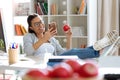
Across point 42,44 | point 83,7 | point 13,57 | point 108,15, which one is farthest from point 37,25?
point 108,15

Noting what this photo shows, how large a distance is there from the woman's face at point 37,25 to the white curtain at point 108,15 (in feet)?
3.74

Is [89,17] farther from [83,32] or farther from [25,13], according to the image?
[25,13]

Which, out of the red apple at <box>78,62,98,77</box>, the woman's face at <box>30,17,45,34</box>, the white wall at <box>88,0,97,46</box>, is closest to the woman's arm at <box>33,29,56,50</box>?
the woman's face at <box>30,17,45,34</box>

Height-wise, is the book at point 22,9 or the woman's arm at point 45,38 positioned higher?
the book at point 22,9

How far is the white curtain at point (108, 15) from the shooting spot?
359 cm

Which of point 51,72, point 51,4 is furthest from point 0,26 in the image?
point 51,72

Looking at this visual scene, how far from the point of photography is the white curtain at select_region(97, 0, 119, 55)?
11.8 ft

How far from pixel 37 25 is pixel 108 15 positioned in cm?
124

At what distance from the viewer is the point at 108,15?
11.9 ft

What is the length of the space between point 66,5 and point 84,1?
0.33 metres

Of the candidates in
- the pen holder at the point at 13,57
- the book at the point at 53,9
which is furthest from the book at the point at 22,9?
the pen holder at the point at 13,57

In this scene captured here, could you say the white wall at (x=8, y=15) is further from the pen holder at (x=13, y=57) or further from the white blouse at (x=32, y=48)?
the pen holder at (x=13, y=57)

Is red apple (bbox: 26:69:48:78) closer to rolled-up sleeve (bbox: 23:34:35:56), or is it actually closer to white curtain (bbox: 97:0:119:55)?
rolled-up sleeve (bbox: 23:34:35:56)

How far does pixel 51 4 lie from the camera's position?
3.86 meters
